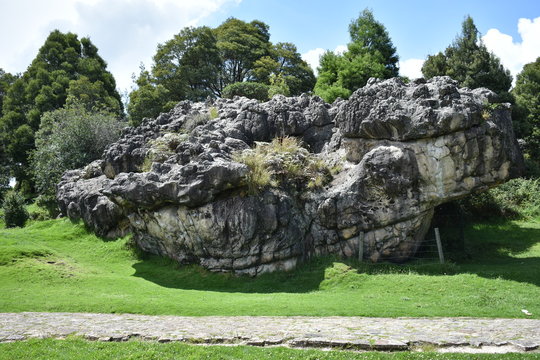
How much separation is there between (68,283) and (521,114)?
4022cm

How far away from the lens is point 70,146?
40594 millimetres

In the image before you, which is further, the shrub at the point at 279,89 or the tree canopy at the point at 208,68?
the tree canopy at the point at 208,68

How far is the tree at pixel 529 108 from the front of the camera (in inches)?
1564

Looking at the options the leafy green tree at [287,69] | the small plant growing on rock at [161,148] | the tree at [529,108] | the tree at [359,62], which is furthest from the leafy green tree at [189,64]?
the tree at [529,108]

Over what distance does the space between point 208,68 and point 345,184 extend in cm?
3593

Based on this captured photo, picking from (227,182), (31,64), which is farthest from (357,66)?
(31,64)

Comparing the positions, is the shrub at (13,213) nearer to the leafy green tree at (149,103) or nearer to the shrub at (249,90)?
the leafy green tree at (149,103)

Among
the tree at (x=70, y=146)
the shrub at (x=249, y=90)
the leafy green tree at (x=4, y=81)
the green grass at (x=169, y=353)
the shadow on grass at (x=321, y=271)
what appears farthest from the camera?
the leafy green tree at (x=4, y=81)

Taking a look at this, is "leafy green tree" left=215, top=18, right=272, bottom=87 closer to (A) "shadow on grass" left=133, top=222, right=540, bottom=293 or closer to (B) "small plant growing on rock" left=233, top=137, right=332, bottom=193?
(B) "small plant growing on rock" left=233, top=137, right=332, bottom=193

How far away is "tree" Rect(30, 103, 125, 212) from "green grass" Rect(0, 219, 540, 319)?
45.4 ft

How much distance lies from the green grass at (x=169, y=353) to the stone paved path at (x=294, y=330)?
18.6 inches

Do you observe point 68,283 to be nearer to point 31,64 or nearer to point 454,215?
point 454,215

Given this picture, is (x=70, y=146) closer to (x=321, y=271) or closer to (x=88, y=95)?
(x=88, y=95)

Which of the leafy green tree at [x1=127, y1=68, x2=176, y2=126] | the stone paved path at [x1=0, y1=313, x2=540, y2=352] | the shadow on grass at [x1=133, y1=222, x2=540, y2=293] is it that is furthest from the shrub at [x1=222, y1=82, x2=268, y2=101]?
the stone paved path at [x1=0, y1=313, x2=540, y2=352]
